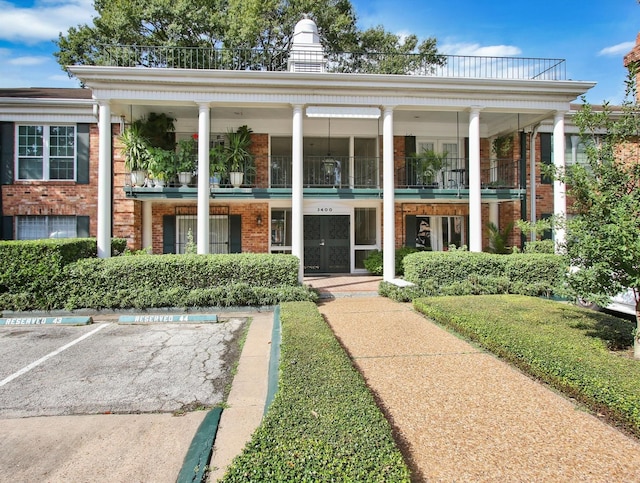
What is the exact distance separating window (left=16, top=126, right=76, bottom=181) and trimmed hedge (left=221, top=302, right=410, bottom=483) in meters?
12.8

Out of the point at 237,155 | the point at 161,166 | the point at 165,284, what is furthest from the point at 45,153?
the point at 165,284

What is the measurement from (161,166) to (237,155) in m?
Answer: 2.27

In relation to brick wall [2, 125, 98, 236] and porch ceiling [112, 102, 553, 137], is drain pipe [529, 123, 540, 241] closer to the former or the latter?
porch ceiling [112, 102, 553, 137]

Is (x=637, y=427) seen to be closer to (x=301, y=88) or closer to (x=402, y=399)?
(x=402, y=399)

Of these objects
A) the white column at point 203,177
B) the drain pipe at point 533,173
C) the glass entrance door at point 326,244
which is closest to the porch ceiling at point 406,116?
the drain pipe at point 533,173

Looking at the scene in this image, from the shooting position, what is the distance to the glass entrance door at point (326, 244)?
1462 cm

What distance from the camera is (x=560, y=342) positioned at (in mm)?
5227

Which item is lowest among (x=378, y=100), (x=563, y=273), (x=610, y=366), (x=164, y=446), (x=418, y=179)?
(x=164, y=446)

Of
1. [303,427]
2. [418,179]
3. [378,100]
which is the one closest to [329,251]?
[418,179]

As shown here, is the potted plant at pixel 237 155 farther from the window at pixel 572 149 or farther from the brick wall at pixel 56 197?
the window at pixel 572 149

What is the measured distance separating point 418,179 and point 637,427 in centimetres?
1158

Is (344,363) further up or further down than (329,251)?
further down

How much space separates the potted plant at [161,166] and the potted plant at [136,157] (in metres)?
0.23

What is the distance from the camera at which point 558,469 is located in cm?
287
